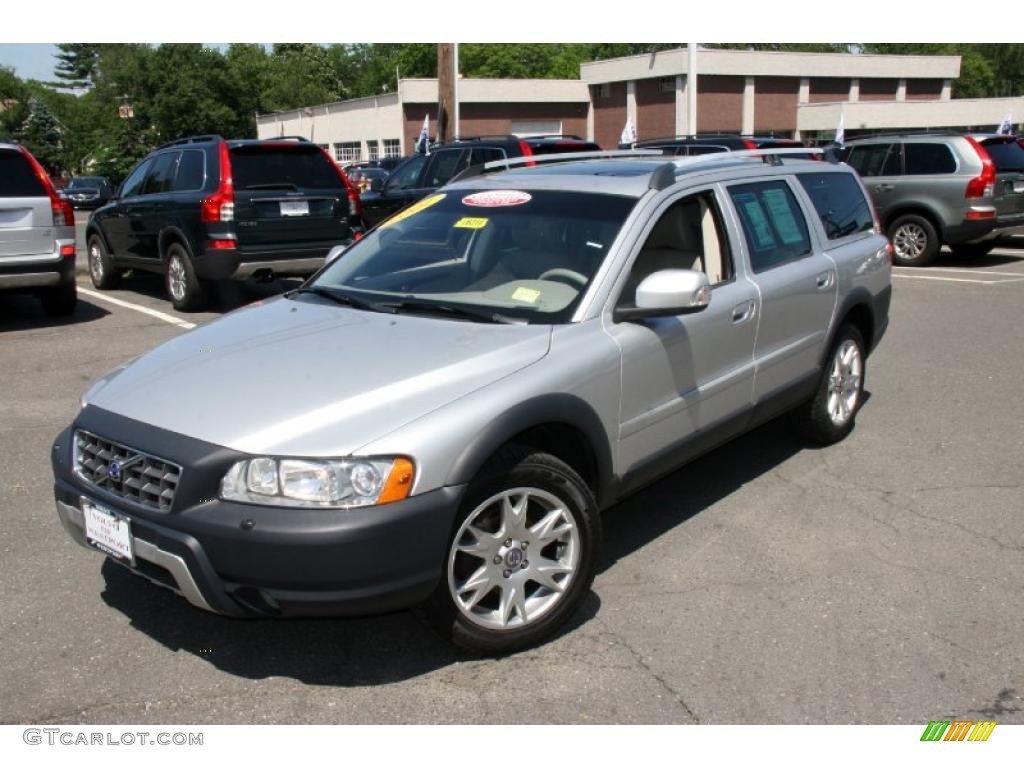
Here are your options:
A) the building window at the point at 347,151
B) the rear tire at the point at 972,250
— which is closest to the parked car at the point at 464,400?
the rear tire at the point at 972,250

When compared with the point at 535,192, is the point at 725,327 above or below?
below

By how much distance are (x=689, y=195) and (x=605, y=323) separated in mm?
1017

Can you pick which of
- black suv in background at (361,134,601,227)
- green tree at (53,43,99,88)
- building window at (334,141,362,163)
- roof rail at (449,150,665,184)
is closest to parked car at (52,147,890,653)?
roof rail at (449,150,665,184)

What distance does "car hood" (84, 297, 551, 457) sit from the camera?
311 cm

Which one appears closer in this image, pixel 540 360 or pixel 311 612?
pixel 311 612

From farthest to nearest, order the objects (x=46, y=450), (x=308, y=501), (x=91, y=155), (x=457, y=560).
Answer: (x=91, y=155) < (x=46, y=450) < (x=457, y=560) < (x=308, y=501)

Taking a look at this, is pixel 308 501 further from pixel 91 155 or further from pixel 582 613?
pixel 91 155

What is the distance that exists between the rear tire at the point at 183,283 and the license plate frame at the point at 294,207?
3.75 ft

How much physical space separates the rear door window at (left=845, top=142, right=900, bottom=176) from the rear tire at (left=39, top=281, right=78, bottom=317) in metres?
10.5

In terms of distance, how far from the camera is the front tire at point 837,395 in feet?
18.4

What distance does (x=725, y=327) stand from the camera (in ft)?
14.8

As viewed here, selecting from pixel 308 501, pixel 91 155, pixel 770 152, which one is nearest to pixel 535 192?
pixel 770 152

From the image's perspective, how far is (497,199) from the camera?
4.61 metres

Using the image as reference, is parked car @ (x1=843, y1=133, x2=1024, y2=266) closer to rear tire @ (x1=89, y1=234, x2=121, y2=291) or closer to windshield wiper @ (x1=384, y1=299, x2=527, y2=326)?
rear tire @ (x1=89, y1=234, x2=121, y2=291)
